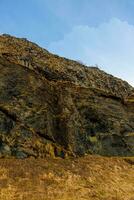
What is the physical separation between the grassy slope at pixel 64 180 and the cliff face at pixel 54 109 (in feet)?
4.17

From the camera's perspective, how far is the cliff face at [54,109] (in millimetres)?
26250

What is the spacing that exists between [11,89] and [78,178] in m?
8.44

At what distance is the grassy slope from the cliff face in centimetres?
127

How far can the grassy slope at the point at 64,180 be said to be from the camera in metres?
21.4

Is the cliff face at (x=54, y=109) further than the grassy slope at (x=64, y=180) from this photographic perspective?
Yes

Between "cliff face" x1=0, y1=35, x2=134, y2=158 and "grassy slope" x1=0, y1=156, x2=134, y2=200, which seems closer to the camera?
"grassy slope" x1=0, y1=156, x2=134, y2=200

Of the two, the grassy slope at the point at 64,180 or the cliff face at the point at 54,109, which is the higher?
the cliff face at the point at 54,109

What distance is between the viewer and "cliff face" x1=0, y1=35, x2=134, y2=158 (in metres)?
26.2

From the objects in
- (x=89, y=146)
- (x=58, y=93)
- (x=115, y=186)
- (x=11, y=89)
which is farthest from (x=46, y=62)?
(x=115, y=186)

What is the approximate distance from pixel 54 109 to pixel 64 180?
7.51 meters

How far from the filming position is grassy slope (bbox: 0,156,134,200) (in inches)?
841

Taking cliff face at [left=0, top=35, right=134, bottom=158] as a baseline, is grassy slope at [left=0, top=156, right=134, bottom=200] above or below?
below

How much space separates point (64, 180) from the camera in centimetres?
2311

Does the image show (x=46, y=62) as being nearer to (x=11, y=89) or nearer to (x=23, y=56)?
(x=23, y=56)
